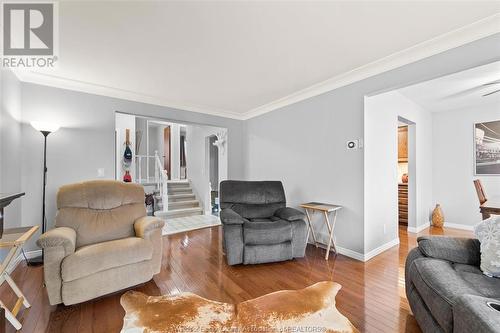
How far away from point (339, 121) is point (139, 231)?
287cm

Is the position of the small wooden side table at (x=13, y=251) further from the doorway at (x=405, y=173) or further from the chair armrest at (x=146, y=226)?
the doorway at (x=405, y=173)

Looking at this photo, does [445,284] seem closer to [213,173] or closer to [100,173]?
[100,173]

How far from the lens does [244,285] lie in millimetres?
2182

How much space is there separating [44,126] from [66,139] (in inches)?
16.0

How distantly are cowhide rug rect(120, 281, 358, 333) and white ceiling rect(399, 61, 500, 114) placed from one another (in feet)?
9.64

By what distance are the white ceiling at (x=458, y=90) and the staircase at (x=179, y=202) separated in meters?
5.11

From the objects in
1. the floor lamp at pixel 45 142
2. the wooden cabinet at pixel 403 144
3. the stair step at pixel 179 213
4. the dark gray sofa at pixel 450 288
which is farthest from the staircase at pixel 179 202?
the wooden cabinet at pixel 403 144

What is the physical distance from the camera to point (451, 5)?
5.38 ft

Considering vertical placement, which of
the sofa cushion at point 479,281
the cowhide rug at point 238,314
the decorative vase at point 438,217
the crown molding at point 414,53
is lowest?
the cowhide rug at point 238,314

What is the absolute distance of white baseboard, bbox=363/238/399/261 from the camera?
2788 mm

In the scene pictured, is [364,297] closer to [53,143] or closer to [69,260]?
[69,260]

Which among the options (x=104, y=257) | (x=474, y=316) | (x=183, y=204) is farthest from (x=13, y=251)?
(x=183, y=204)

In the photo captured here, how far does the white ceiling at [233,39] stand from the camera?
168 centimetres

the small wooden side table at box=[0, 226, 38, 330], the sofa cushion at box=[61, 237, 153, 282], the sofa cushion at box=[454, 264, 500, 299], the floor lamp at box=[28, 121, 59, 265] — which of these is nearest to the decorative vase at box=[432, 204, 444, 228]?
the sofa cushion at box=[454, 264, 500, 299]
